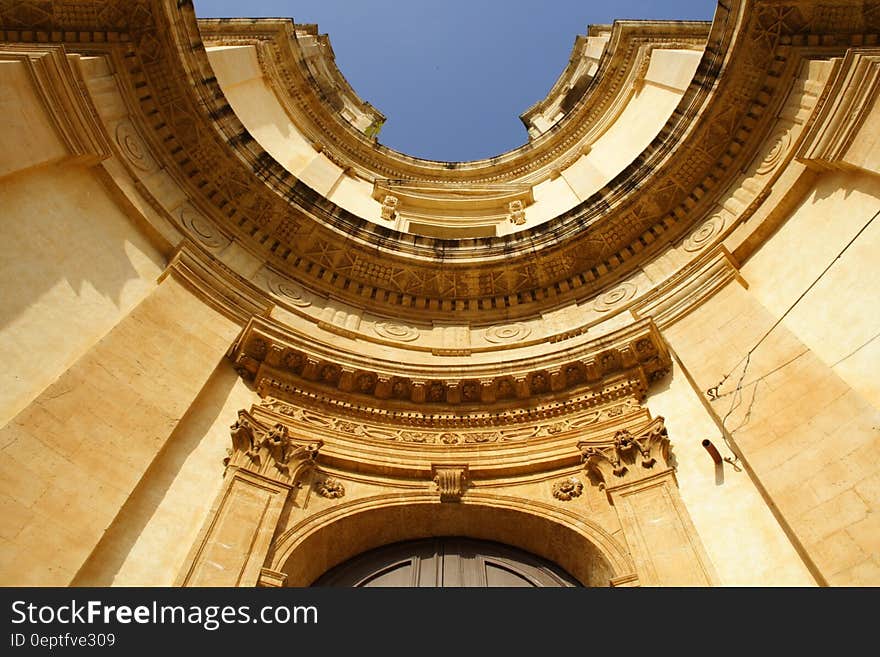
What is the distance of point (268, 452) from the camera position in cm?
788

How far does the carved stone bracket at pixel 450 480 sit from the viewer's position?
813 centimetres

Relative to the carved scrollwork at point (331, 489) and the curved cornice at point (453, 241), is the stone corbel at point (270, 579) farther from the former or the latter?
the curved cornice at point (453, 241)

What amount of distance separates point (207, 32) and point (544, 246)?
17.3m

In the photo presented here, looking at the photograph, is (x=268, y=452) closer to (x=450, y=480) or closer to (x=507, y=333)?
(x=450, y=480)

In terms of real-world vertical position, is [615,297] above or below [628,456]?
above

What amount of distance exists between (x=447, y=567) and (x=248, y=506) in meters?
2.80

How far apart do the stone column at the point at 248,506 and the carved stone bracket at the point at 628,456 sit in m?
3.87

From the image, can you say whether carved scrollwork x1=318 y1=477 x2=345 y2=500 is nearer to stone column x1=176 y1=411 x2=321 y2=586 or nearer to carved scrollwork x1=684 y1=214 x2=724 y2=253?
stone column x1=176 y1=411 x2=321 y2=586

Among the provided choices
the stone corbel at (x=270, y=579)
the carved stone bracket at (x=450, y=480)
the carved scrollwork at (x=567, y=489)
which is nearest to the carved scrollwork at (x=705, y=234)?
the carved scrollwork at (x=567, y=489)

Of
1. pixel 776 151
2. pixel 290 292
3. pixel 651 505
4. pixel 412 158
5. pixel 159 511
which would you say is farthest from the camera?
pixel 412 158

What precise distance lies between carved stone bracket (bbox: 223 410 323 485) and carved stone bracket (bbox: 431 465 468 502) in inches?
69.5

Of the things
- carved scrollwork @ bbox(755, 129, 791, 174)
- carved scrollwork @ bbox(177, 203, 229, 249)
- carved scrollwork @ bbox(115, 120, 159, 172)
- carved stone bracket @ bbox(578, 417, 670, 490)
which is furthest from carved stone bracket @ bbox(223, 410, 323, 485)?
carved scrollwork @ bbox(755, 129, 791, 174)

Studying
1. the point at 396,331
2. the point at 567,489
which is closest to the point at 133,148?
the point at 396,331
